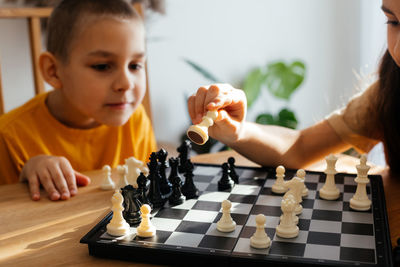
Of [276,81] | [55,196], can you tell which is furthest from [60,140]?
[276,81]

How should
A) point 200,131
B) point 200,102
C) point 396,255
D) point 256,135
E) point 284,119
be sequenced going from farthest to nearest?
point 284,119 → point 256,135 → point 200,102 → point 200,131 → point 396,255

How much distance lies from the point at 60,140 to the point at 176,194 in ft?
2.68

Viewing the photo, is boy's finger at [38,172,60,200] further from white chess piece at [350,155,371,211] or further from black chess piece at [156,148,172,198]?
white chess piece at [350,155,371,211]

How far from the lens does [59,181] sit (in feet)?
4.33

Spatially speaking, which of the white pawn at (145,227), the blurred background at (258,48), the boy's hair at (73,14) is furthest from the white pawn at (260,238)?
the blurred background at (258,48)

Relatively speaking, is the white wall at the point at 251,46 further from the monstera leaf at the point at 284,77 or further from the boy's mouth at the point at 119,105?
the boy's mouth at the point at 119,105

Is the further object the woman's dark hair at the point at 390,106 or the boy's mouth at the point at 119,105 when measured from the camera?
the boy's mouth at the point at 119,105

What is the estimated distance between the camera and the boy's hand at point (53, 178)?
4.25ft

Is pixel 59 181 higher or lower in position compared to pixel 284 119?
higher

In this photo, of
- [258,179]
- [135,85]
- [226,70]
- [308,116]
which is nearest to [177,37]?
→ [226,70]

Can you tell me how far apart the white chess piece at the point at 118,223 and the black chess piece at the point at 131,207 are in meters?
0.04

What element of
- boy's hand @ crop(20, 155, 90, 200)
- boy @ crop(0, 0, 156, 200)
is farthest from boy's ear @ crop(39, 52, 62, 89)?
boy's hand @ crop(20, 155, 90, 200)

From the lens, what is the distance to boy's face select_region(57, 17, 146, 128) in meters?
1.62

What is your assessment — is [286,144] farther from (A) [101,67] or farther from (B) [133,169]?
(A) [101,67]
